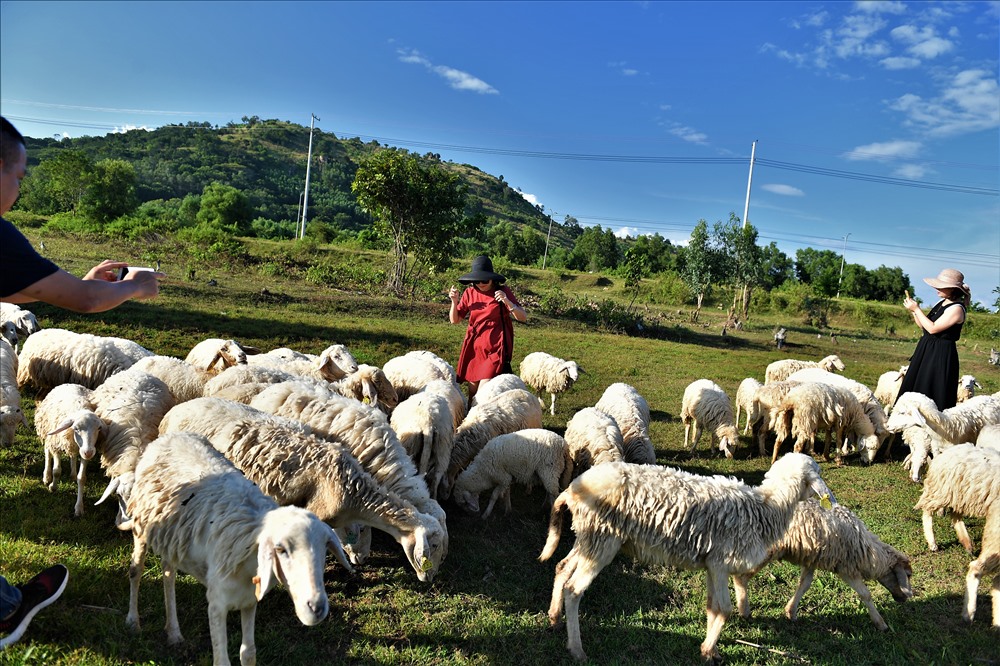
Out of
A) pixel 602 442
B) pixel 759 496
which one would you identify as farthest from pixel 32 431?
pixel 759 496

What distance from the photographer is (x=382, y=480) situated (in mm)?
4891

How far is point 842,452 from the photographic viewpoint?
29.8 feet

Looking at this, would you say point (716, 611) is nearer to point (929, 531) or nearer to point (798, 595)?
point (798, 595)

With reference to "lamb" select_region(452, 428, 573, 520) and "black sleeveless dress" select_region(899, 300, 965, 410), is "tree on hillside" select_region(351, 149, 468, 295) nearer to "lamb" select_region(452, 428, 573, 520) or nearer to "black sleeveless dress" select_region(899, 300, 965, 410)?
"lamb" select_region(452, 428, 573, 520)

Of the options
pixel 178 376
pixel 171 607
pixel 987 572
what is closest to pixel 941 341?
pixel 987 572

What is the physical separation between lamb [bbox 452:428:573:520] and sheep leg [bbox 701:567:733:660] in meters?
2.37

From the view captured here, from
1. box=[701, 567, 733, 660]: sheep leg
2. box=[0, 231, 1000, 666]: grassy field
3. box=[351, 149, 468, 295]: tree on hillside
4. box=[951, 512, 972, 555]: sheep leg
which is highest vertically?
box=[351, 149, 468, 295]: tree on hillside

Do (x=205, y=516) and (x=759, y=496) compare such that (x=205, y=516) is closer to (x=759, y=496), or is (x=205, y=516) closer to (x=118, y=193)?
(x=759, y=496)

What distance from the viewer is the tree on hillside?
949 inches

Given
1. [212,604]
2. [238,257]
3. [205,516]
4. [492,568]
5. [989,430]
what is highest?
[238,257]

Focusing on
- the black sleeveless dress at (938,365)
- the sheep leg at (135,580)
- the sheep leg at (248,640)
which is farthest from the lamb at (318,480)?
the black sleeveless dress at (938,365)

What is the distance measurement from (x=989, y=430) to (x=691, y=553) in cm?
546

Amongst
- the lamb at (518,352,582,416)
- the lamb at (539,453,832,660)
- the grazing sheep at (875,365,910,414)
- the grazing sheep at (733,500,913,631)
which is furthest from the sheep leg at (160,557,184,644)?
the grazing sheep at (875,365,910,414)

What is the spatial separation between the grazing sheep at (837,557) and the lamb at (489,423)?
3236 mm
